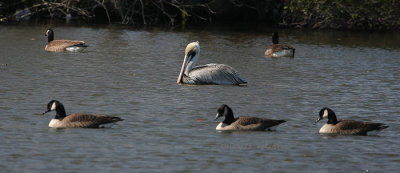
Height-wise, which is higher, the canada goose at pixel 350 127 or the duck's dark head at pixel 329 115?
the duck's dark head at pixel 329 115

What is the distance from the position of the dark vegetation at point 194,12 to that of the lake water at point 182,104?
6.29m

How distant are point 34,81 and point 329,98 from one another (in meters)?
6.77

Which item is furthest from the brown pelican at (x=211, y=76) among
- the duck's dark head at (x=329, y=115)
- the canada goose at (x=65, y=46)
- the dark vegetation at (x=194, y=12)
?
the dark vegetation at (x=194, y=12)

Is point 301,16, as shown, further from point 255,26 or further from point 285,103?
point 285,103

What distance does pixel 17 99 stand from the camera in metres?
15.9

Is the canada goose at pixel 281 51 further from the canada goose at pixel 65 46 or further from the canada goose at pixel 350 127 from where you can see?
the canada goose at pixel 350 127

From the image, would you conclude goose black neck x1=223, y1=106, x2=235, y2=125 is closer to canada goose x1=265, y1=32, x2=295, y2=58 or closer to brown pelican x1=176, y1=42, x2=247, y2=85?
brown pelican x1=176, y1=42, x2=247, y2=85

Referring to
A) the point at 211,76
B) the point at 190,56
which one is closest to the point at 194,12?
the point at 190,56

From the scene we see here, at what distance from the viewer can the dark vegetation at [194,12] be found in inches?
1468

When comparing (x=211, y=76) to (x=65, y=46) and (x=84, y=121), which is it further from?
(x=65, y=46)

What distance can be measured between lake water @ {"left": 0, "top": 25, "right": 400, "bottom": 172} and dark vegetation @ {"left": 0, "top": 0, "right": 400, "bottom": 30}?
20.6 ft

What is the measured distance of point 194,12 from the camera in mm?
41906

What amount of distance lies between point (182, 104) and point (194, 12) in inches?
1030

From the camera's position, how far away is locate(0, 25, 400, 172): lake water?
1106 centimetres
